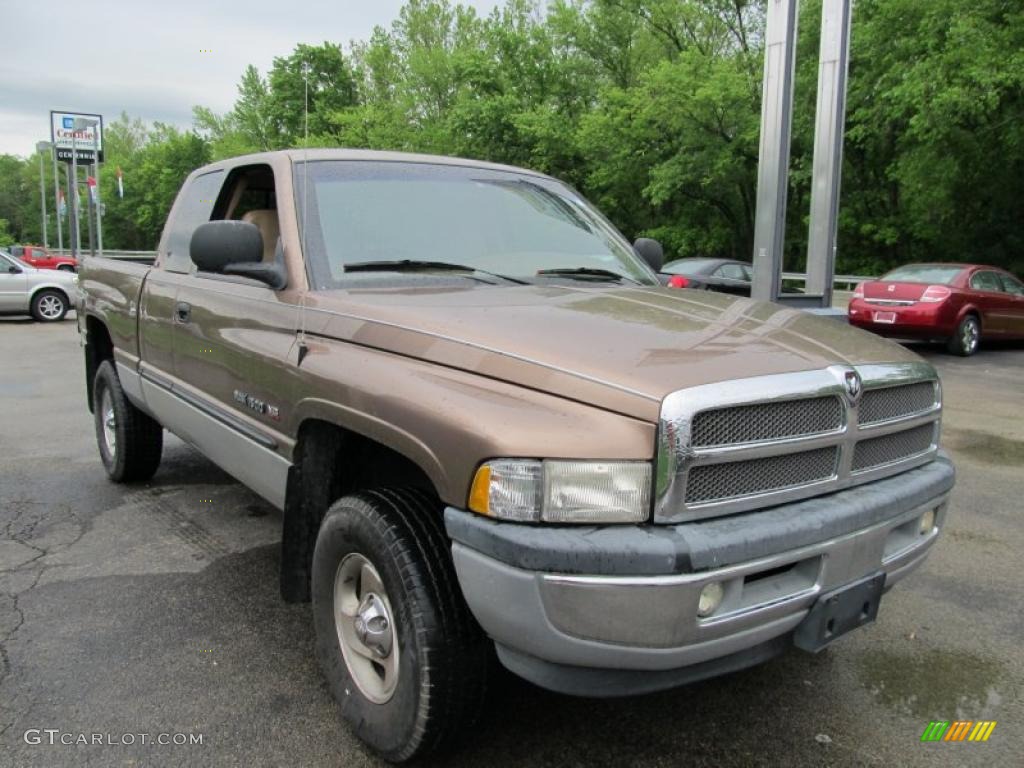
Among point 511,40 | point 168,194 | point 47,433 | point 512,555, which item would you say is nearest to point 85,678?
point 512,555

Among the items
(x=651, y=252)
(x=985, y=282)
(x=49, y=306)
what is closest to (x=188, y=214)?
(x=651, y=252)

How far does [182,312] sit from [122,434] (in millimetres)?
1569

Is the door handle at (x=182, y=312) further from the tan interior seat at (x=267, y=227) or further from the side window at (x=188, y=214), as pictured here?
the tan interior seat at (x=267, y=227)

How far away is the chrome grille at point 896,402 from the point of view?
94.5 inches

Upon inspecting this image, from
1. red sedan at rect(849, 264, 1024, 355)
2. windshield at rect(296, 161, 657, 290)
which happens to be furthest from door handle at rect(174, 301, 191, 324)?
red sedan at rect(849, 264, 1024, 355)

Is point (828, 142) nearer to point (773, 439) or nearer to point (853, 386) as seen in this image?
point (853, 386)

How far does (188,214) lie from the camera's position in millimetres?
4496

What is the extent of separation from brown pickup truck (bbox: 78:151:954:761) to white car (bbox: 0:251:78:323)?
15956mm

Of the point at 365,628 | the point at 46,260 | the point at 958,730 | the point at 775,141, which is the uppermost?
the point at 775,141

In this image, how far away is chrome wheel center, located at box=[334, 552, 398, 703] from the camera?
240cm

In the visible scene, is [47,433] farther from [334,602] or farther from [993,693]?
[993,693]

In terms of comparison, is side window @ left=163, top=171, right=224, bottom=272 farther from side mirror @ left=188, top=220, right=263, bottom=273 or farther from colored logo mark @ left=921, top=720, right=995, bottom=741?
colored logo mark @ left=921, top=720, right=995, bottom=741

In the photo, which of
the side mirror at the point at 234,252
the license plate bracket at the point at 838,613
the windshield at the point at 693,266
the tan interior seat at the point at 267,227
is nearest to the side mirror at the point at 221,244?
the side mirror at the point at 234,252

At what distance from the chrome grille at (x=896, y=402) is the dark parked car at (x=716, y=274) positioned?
12.4 m
